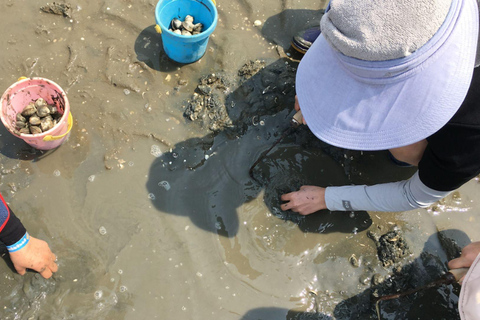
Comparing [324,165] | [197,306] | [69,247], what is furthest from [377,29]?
[69,247]

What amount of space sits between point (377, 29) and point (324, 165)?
153cm

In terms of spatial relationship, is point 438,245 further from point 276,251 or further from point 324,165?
point 276,251

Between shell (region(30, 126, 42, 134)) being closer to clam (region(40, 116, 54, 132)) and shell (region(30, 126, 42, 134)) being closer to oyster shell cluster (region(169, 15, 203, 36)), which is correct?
clam (region(40, 116, 54, 132))

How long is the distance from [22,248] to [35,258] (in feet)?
0.31

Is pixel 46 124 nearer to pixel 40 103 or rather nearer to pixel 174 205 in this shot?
pixel 40 103

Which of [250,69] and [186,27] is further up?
[186,27]

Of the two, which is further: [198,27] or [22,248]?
[198,27]

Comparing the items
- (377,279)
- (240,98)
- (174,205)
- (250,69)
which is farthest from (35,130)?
(377,279)

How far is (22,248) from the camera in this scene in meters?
2.07

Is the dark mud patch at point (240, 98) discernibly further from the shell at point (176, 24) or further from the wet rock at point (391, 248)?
the wet rock at point (391, 248)

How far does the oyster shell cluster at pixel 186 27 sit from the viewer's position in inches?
102

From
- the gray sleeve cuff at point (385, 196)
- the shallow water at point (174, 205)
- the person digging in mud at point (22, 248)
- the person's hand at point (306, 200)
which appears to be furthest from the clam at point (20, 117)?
the gray sleeve cuff at point (385, 196)

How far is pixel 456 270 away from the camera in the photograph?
2.03 m

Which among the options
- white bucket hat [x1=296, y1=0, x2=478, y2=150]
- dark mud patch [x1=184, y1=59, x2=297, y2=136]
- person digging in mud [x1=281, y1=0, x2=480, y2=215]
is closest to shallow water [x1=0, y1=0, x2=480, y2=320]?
dark mud patch [x1=184, y1=59, x2=297, y2=136]
